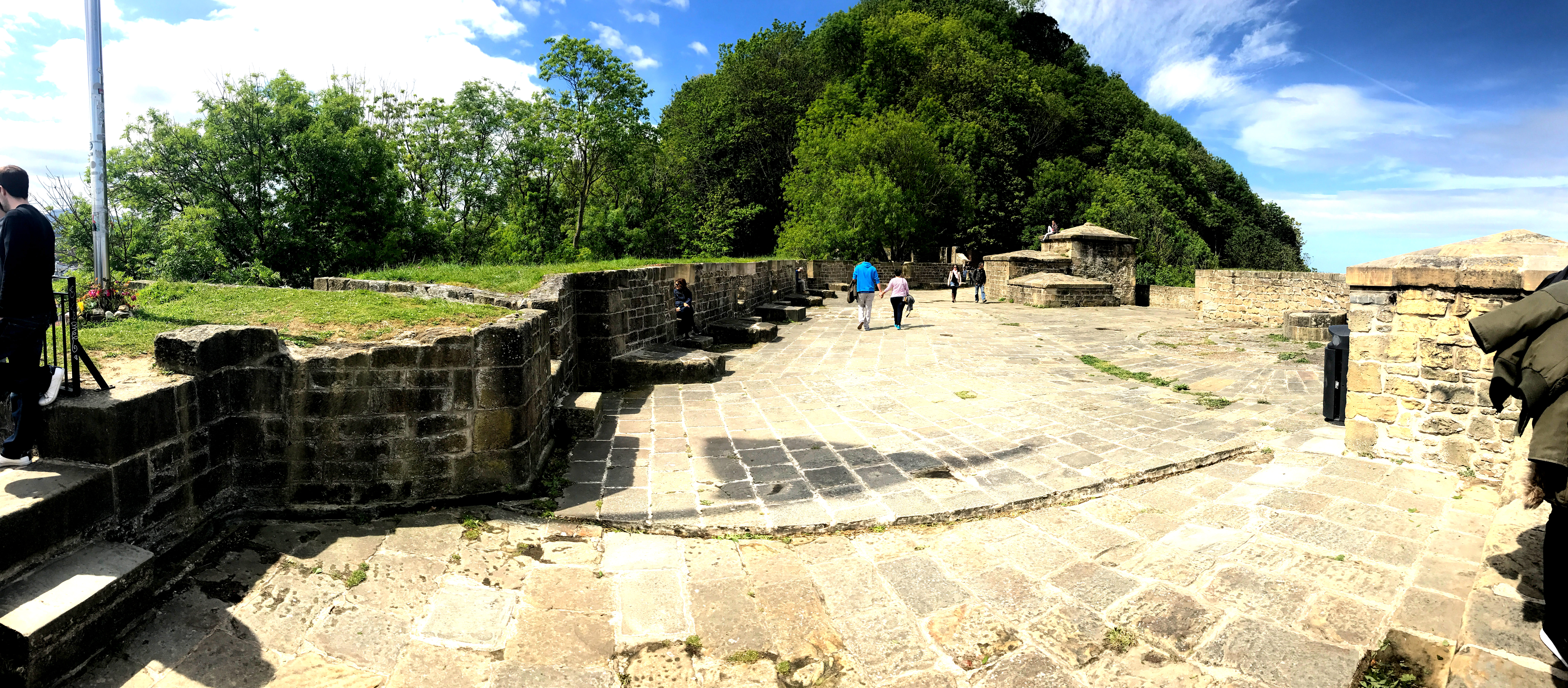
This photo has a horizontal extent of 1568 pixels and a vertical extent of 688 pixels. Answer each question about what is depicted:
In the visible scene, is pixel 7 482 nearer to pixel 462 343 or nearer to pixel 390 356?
pixel 390 356

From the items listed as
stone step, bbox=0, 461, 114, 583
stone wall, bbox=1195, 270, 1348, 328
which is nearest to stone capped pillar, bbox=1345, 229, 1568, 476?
stone step, bbox=0, 461, 114, 583

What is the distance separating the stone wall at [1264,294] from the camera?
1441cm

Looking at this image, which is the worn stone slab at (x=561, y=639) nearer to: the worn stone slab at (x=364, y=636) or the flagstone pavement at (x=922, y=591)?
the flagstone pavement at (x=922, y=591)

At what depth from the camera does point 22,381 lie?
312 cm

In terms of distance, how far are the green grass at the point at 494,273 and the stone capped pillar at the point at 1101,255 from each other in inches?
578

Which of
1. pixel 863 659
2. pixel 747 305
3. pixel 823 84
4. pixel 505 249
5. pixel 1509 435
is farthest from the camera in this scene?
pixel 823 84

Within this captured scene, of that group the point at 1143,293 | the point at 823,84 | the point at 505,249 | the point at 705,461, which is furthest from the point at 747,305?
the point at 823,84

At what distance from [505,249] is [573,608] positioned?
27.7 meters

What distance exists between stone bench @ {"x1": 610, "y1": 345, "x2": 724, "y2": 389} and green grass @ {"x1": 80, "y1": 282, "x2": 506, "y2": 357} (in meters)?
1.55

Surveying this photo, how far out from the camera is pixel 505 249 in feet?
93.2

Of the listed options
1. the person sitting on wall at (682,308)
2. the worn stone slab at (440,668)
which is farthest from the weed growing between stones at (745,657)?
the person sitting on wall at (682,308)

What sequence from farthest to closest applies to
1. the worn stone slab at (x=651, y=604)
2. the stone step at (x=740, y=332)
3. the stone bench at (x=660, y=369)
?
the stone step at (x=740, y=332), the stone bench at (x=660, y=369), the worn stone slab at (x=651, y=604)

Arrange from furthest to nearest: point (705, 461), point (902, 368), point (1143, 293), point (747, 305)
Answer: point (1143, 293), point (747, 305), point (902, 368), point (705, 461)

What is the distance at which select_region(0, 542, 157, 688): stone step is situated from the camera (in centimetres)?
246
